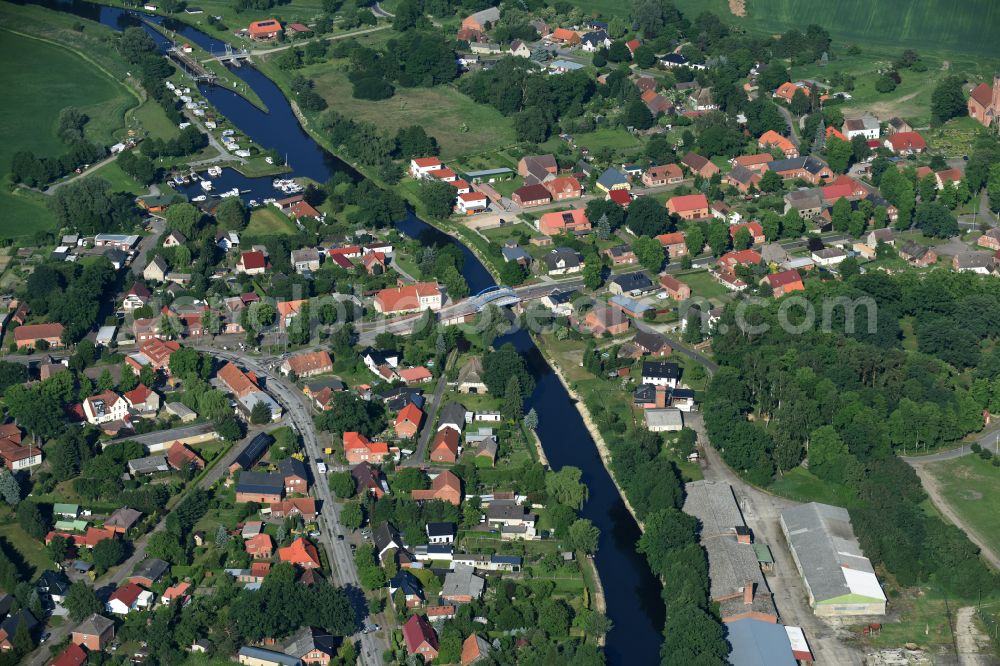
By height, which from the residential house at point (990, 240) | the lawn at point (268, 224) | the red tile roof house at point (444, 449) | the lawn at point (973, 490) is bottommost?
the residential house at point (990, 240)

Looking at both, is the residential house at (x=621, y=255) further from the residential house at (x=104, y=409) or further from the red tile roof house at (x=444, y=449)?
the residential house at (x=104, y=409)

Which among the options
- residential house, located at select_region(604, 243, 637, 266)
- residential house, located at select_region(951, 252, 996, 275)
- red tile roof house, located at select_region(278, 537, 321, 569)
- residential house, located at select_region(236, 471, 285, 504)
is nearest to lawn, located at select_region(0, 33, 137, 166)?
residential house, located at select_region(604, 243, 637, 266)

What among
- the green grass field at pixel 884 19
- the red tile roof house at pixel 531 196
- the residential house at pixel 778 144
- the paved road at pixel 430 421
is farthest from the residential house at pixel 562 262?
the green grass field at pixel 884 19

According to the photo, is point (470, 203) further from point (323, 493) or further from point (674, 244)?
point (323, 493)

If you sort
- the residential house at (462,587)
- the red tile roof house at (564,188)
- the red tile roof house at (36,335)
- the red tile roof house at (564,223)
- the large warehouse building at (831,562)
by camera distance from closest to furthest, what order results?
the residential house at (462,587)
the large warehouse building at (831,562)
the red tile roof house at (36,335)
the red tile roof house at (564,223)
the red tile roof house at (564,188)

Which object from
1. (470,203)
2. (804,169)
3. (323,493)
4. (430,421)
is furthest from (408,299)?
(804,169)

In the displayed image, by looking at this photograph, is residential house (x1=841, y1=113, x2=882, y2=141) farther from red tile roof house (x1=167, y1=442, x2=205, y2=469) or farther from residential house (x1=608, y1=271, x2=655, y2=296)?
red tile roof house (x1=167, y1=442, x2=205, y2=469)
